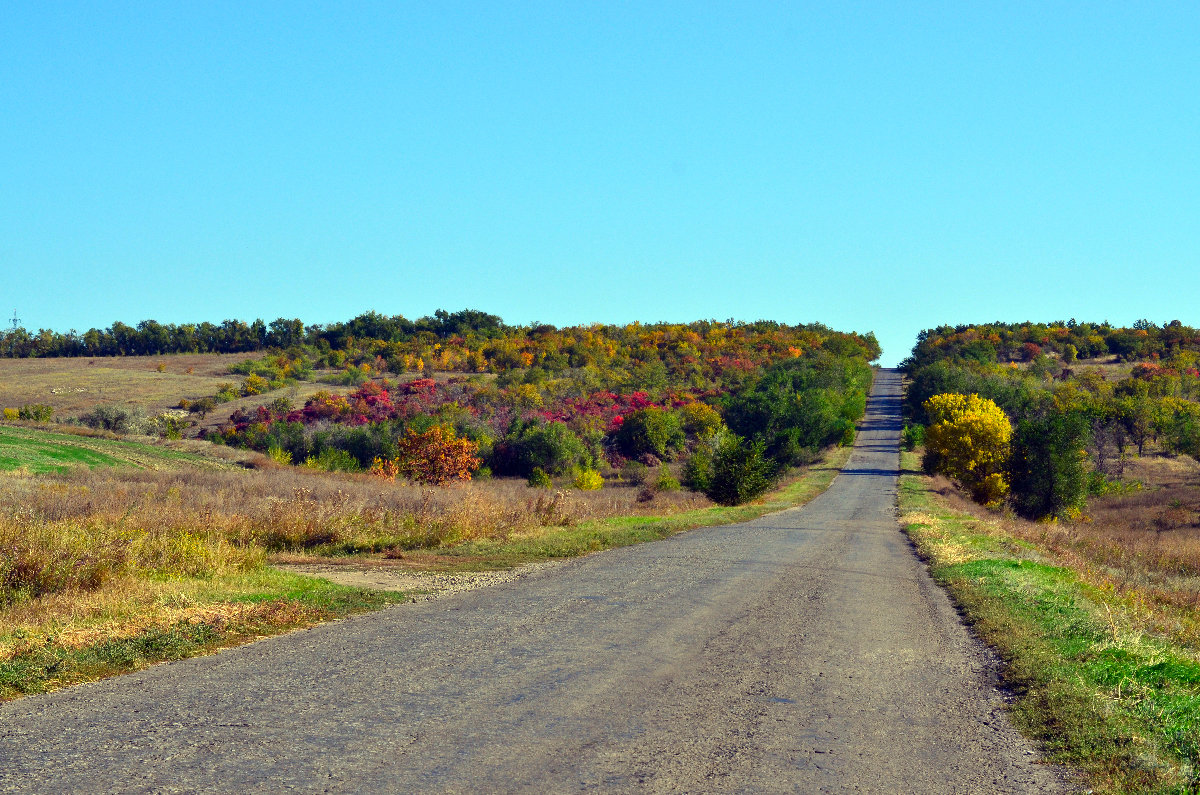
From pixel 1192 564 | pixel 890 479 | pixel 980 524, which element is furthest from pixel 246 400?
→ pixel 1192 564

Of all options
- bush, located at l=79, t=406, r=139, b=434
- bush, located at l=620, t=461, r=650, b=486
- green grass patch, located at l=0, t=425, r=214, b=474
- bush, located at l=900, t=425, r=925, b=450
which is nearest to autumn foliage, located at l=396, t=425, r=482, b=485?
green grass patch, located at l=0, t=425, r=214, b=474

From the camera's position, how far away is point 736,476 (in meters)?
36.0

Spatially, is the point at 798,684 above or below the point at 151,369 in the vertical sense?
below

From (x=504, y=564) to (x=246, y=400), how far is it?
82.5 metres

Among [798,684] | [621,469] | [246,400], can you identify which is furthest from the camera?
[246,400]

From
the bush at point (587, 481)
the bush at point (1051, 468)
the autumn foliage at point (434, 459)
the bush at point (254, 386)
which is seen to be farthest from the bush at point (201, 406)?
the bush at point (1051, 468)

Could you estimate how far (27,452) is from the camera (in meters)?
34.0

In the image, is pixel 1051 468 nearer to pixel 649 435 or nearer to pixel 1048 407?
pixel 649 435

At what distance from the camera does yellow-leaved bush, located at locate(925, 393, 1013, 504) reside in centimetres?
5322

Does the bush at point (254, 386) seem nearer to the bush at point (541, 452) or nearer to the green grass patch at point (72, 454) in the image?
the bush at point (541, 452)

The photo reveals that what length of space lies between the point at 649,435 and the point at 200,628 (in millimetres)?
69724

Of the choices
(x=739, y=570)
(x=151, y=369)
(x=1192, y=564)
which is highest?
(x=151, y=369)

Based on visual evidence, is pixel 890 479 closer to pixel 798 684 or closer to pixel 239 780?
pixel 798 684

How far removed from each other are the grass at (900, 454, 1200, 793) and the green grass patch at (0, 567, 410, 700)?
716 cm
